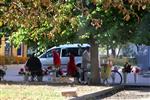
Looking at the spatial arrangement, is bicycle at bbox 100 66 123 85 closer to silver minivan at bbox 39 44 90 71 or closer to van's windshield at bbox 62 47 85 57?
silver minivan at bbox 39 44 90 71

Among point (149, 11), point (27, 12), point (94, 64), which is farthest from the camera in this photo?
point (94, 64)

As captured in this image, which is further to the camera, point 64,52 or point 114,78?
point 64,52

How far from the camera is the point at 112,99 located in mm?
17578

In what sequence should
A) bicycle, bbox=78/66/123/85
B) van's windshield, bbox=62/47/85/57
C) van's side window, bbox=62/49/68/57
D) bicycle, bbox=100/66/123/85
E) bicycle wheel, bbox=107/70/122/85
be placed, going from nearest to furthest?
1. bicycle, bbox=78/66/123/85
2. bicycle, bbox=100/66/123/85
3. bicycle wheel, bbox=107/70/122/85
4. van's windshield, bbox=62/47/85/57
5. van's side window, bbox=62/49/68/57

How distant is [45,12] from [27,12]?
49cm

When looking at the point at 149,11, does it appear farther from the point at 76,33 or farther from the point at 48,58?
the point at 48,58

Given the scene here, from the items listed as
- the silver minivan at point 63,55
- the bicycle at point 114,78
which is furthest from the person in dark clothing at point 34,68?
the silver minivan at point 63,55

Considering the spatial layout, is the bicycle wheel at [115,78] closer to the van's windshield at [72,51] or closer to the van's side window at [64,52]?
the van's windshield at [72,51]

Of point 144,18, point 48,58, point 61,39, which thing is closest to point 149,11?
point 144,18

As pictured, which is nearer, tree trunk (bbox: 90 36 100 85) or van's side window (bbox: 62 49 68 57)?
tree trunk (bbox: 90 36 100 85)

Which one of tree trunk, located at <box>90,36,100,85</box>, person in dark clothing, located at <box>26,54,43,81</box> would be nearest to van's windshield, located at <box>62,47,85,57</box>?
person in dark clothing, located at <box>26,54,43,81</box>

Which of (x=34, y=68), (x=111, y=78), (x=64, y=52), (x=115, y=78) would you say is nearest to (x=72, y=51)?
(x=64, y=52)

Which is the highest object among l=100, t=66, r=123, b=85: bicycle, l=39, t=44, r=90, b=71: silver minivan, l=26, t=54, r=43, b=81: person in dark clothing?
l=39, t=44, r=90, b=71: silver minivan

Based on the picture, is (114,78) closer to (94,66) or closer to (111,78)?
(111,78)
